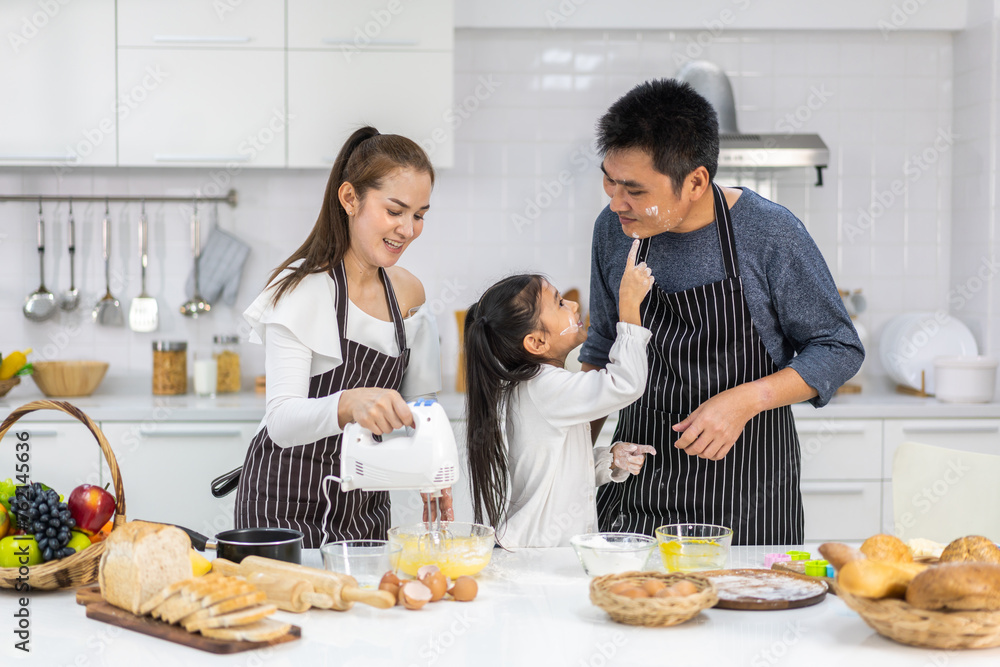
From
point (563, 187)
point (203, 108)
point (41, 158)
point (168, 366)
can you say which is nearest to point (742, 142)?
point (563, 187)

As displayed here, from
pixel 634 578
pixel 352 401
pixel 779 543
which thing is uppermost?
pixel 352 401

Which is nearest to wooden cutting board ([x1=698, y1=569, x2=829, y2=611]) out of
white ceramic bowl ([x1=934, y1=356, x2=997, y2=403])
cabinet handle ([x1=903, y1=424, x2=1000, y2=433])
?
cabinet handle ([x1=903, y1=424, x2=1000, y2=433])

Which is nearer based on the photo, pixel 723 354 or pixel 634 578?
pixel 634 578

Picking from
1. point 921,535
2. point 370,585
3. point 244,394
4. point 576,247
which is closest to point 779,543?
point 921,535

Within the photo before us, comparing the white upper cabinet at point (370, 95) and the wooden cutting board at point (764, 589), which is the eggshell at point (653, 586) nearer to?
the wooden cutting board at point (764, 589)

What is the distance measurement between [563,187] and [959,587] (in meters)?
2.69

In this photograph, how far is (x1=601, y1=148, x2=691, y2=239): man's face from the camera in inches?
66.9

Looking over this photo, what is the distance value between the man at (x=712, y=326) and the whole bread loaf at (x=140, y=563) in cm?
91

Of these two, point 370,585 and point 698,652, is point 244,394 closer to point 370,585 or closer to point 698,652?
point 370,585

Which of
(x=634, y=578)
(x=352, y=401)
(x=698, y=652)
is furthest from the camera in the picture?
(x=352, y=401)

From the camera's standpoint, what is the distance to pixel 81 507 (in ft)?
4.25

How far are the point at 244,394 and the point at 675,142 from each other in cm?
219

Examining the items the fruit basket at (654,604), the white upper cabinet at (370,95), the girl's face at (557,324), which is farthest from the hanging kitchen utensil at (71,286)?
the fruit basket at (654,604)

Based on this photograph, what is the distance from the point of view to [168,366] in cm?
334
